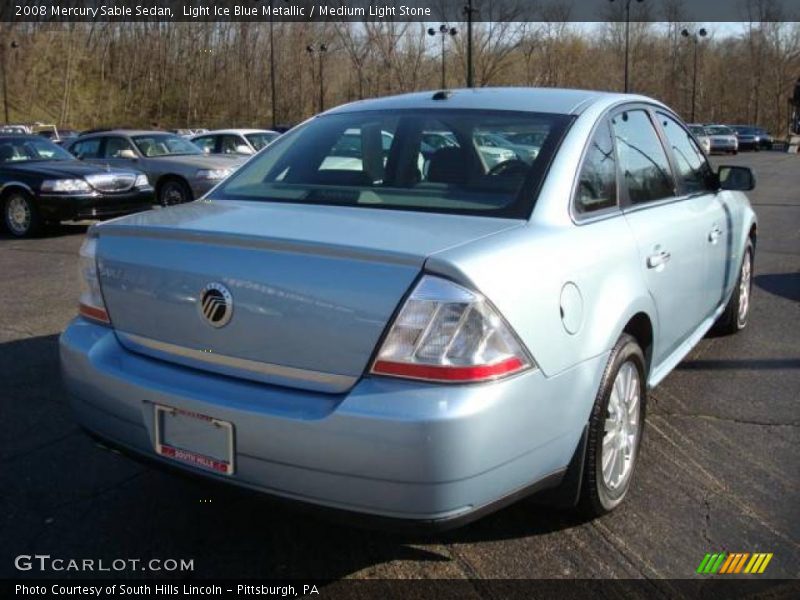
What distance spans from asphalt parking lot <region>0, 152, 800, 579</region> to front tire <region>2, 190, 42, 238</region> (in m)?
7.33

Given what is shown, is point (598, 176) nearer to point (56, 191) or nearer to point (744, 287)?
point (744, 287)

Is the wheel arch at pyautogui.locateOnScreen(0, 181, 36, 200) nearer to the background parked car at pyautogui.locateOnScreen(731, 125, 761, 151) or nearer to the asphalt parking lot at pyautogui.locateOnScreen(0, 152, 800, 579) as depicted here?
the asphalt parking lot at pyautogui.locateOnScreen(0, 152, 800, 579)

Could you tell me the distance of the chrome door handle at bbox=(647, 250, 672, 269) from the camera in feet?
11.3

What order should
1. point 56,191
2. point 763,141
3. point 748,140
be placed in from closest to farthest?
point 56,191 → point 748,140 → point 763,141

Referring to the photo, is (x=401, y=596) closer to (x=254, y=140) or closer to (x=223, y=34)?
(x=254, y=140)

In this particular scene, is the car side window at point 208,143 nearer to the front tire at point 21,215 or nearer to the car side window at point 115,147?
the car side window at point 115,147

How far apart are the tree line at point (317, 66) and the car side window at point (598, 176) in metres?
56.0

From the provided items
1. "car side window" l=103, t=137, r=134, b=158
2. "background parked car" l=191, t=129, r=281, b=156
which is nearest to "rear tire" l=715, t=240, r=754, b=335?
"car side window" l=103, t=137, r=134, b=158

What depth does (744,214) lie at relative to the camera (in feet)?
18.1

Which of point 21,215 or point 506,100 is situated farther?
point 21,215

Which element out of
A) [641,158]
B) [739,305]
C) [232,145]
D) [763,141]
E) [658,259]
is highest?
[763,141]

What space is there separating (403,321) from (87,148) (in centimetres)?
1399

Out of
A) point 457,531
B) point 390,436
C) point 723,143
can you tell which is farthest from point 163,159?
point 723,143

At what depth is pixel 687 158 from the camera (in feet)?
15.2
